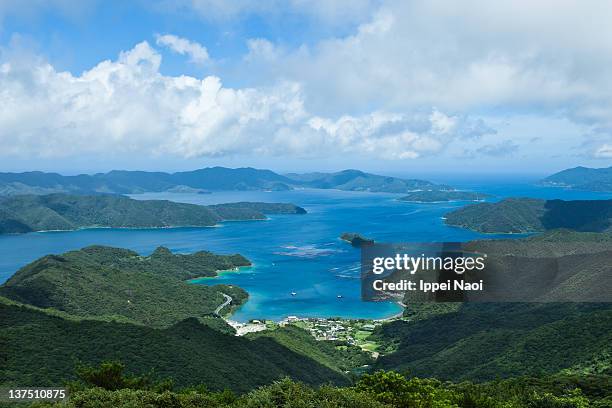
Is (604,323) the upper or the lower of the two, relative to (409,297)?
upper

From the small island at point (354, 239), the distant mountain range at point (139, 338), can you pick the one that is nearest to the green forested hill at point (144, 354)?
the distant mountain range at point (139, 338)

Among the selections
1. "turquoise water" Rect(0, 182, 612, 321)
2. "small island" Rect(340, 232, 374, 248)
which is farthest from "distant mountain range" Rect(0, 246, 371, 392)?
"small island" Rect(340, 232, 374, 248)

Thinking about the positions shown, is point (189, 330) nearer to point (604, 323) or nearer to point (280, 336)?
point (280, 336)

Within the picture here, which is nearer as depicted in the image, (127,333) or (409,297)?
(127,333)

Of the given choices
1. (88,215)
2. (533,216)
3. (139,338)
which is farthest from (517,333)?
(88,215)

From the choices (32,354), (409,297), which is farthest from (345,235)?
(32,354)

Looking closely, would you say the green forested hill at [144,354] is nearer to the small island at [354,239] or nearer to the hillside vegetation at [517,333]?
the hillside vegetation at [517,333]
